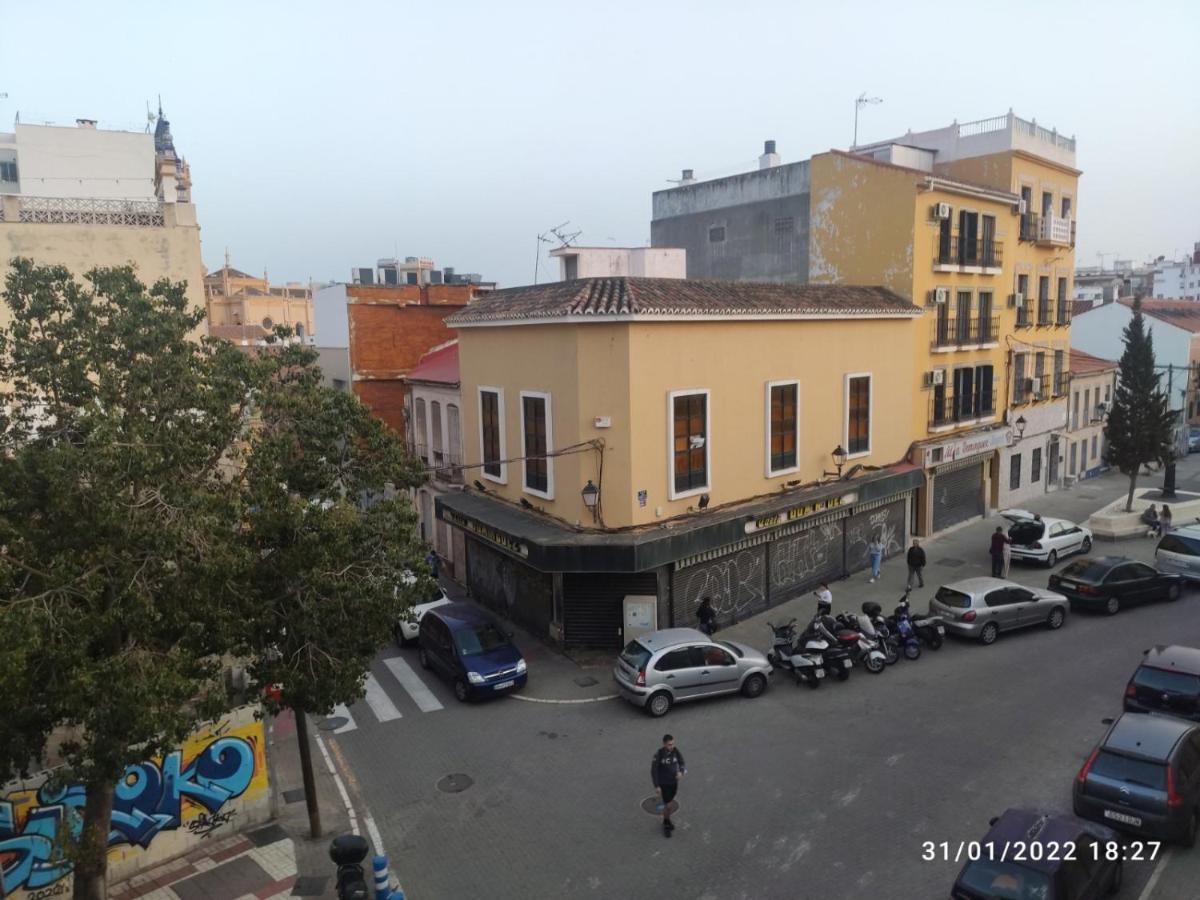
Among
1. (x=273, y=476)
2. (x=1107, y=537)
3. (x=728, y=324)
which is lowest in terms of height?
(x=1107, y=537)

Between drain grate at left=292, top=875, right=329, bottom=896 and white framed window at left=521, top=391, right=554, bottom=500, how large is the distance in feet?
32.7

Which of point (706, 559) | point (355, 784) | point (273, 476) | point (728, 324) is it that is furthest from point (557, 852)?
point (728, 324)

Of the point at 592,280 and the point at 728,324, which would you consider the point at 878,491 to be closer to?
the point at 728,324

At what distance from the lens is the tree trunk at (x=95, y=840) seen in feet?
32.2

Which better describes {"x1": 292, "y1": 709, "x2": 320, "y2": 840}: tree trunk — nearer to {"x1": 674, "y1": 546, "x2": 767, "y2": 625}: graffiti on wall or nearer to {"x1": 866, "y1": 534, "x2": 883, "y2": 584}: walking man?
{"x1": 674, "y1": 546, "x2": 767, "y2": 625}: graffiti on wall

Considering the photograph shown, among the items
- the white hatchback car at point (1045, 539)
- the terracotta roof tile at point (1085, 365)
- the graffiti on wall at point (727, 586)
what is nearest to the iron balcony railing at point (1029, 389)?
the terracotta roof tile at point (1085, 365)

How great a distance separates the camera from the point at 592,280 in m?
20.5

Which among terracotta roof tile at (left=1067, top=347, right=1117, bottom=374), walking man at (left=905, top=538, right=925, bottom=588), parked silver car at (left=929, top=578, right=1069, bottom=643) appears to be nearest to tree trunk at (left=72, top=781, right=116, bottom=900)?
parked silver car at (left=929, top=578, right=1069, bottom=643)

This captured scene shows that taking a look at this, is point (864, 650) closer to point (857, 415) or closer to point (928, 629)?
point (928, 629)

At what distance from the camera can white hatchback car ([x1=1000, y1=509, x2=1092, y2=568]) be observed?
26500 mm

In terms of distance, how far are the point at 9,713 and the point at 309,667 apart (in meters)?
3.66

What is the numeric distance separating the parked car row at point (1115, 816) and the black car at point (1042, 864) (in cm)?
1

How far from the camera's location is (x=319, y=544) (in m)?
11.0

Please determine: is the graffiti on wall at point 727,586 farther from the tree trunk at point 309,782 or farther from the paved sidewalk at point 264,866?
the tree trunk at point 309,782
